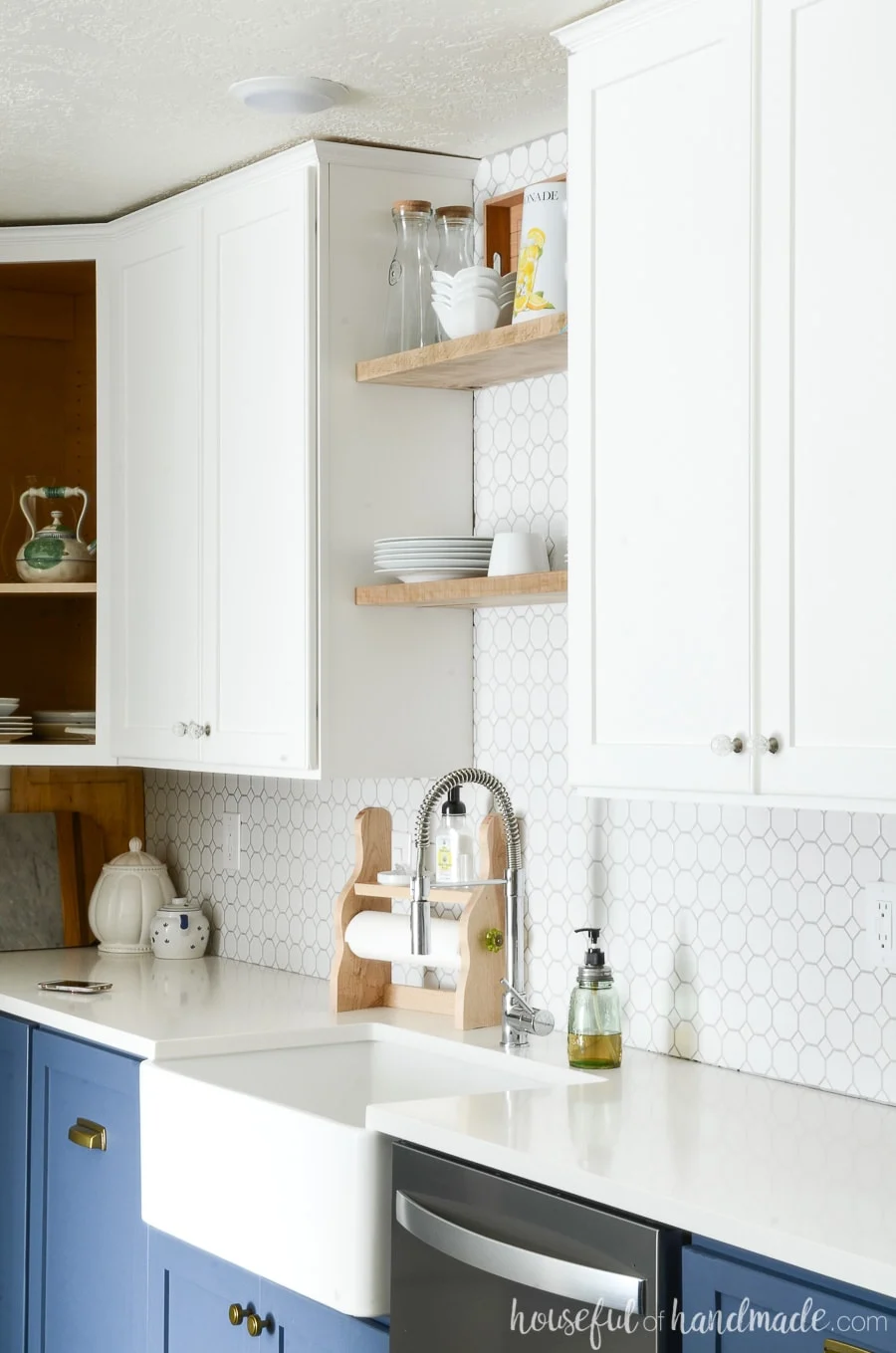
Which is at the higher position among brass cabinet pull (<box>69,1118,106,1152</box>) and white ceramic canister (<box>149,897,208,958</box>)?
white ceramic canister (<box>149,897,208,958</box>)

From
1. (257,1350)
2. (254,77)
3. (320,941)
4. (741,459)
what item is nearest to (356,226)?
(254,77)

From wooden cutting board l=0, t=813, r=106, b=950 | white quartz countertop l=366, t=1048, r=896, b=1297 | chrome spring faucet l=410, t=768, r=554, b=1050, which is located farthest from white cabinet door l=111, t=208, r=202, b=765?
white quartz countertop l=366, t=1048, r=896, b=1297

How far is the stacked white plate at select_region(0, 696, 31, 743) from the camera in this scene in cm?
347

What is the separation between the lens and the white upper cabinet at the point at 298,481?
2857 mm

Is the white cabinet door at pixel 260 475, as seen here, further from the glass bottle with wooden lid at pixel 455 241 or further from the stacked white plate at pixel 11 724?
the stacked white plate at pixel 11 724

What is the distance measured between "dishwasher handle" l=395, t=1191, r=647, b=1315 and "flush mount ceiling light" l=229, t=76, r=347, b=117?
1.68 m

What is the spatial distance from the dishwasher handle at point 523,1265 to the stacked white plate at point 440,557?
1.06 m

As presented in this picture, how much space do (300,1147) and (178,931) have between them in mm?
1399

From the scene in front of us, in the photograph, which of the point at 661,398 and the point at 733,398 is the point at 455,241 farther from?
the point at 733,398

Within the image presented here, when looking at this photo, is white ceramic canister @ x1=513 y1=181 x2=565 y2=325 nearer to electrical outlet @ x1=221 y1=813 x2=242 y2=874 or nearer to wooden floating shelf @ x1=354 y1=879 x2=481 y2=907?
wooden floating shelf @ x1=354 y1=879 x2=481 y2=907

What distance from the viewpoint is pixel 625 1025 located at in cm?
263

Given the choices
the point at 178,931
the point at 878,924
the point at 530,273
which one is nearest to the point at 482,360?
the point at 530,273

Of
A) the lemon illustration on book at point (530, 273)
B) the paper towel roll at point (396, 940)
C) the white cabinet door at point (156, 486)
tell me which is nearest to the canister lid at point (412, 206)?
the lemon illustration on book at point (530, 273)

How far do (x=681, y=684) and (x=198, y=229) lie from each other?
1.56 metres
